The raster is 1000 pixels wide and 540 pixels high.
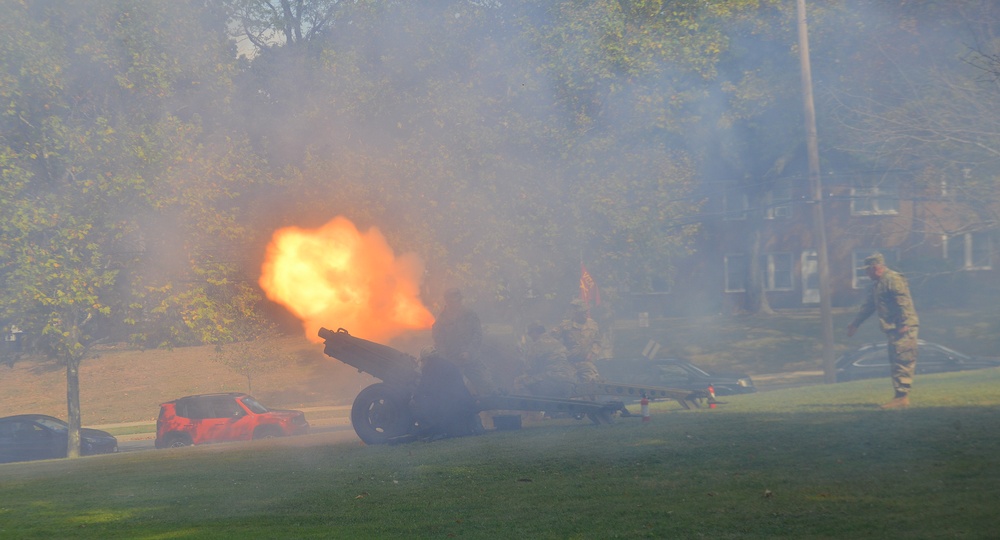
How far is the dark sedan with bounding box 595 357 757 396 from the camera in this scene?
86.8 feet

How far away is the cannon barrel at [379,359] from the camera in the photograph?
14258mm

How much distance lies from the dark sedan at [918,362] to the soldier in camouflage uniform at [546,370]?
13905mm

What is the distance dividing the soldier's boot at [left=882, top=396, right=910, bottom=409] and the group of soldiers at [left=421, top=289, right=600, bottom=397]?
6.01 m

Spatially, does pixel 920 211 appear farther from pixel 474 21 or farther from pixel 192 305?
pixel 192 305

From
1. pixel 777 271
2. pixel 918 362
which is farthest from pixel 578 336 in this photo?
pixel 777 271

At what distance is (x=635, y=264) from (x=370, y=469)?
18.0 metres

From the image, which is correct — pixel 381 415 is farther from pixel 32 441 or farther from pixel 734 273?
pixel 734 273

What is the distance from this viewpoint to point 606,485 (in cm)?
921

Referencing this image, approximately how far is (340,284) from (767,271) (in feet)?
118

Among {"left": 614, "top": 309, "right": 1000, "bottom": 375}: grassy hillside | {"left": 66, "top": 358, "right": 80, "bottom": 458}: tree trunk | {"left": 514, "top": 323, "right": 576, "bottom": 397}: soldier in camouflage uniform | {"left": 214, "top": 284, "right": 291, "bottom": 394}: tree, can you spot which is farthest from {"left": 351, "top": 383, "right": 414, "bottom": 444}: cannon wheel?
{"left": 614, "top": 309, "right": 1000, "bottom": 375}: grassy hillside

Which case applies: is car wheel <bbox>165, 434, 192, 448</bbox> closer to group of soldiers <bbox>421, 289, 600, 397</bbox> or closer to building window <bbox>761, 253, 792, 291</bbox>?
group of soldiers <bbox>421, 289, 600, 397</bbox>

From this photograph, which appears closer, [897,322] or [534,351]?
[897,322]

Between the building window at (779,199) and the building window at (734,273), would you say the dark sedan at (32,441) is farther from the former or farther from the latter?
the building window at (734,273)

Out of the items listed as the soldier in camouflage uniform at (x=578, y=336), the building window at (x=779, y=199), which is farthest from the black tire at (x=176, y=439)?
the building window at (x=779, y=199)
